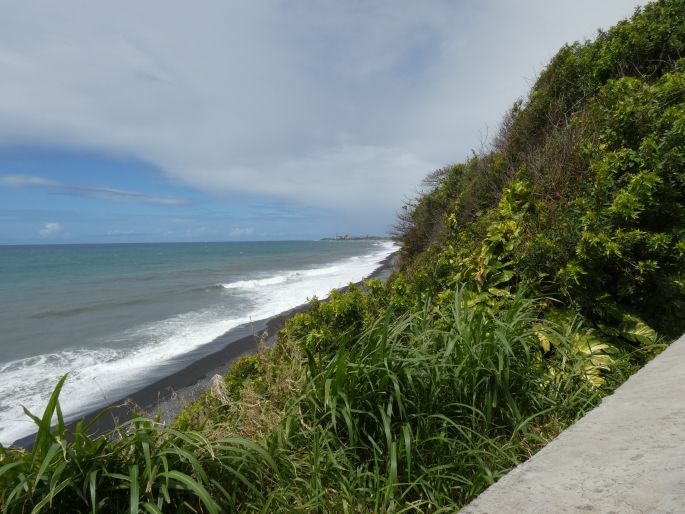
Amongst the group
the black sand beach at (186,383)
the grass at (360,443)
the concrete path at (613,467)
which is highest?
the concrete path at (613,467)

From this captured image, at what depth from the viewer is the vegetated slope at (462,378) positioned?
6.68 ft

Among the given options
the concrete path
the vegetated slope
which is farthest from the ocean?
the concrete path

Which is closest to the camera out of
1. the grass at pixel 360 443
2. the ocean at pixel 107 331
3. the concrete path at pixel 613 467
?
the concrete path at pixel 613 467

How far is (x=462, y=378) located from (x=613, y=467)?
1.30 m

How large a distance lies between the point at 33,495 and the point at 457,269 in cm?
460

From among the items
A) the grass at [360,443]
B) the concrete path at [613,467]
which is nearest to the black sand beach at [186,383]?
the grass at [360,443]

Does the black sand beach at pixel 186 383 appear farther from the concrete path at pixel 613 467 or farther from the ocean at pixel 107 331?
the concrete path at pixel 613 467

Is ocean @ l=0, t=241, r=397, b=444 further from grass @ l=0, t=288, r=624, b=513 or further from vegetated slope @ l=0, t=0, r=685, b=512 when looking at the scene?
grass @ l=0, t=288, r=624, b=513

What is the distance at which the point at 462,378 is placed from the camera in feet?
8.69

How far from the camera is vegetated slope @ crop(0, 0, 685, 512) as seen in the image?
2035 mm

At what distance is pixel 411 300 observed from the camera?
546 cm

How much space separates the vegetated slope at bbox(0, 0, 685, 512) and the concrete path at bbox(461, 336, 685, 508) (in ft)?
2.10

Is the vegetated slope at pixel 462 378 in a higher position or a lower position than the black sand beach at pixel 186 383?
higher

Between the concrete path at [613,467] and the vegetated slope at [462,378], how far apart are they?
A: 64 centimetres
